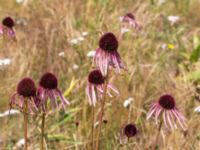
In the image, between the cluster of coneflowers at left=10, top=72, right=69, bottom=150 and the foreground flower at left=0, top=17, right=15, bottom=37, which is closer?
the cluster of coneflowers at left=10, top=72, right=69, bottom=150

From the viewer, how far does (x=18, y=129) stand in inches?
97.8

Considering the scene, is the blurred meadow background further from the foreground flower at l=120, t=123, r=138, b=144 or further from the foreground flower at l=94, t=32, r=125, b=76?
the foreground flower at l=94, t=32, r=125, b=76

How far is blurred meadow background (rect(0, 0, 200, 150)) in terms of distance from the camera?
2.34 m

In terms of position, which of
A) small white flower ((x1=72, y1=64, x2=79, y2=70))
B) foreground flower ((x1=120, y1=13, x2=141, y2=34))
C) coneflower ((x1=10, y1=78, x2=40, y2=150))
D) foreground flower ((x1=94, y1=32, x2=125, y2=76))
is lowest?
coneflower ((x1=10, y1=78, x2=40, y2=150))

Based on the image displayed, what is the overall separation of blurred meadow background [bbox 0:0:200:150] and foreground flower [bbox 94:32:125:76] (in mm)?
474

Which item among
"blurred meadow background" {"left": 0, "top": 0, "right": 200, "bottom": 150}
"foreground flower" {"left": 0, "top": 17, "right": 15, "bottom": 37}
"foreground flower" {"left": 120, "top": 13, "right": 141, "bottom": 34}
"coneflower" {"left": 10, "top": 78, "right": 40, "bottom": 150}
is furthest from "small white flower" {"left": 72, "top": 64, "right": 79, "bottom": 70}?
"coneflower" {"left": 10, "top": 78, "right": 40, "bottom": 150}

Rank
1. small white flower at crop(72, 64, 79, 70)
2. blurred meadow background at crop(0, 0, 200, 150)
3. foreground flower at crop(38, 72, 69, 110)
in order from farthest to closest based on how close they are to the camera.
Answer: small white flower at crop(72, 64, 79, 70) → blurred meadow background at crop(0, 0, 200, 150) → foreground flower at crop(38, 72, 69, 110)

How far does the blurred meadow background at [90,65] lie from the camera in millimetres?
2336

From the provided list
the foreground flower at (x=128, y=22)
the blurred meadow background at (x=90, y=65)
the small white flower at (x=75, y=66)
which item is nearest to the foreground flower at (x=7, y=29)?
the blurred meadow background at (x=90, y=65)

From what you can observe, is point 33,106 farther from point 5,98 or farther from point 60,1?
point 60,1

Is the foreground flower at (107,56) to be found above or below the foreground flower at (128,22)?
below

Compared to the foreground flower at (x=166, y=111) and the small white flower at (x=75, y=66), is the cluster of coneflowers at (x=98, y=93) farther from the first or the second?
the small white flower at (x=75, y=66)

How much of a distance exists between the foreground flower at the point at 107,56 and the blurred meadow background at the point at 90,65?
47 centimetres

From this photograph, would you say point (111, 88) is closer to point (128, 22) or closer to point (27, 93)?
point (27, 93)
